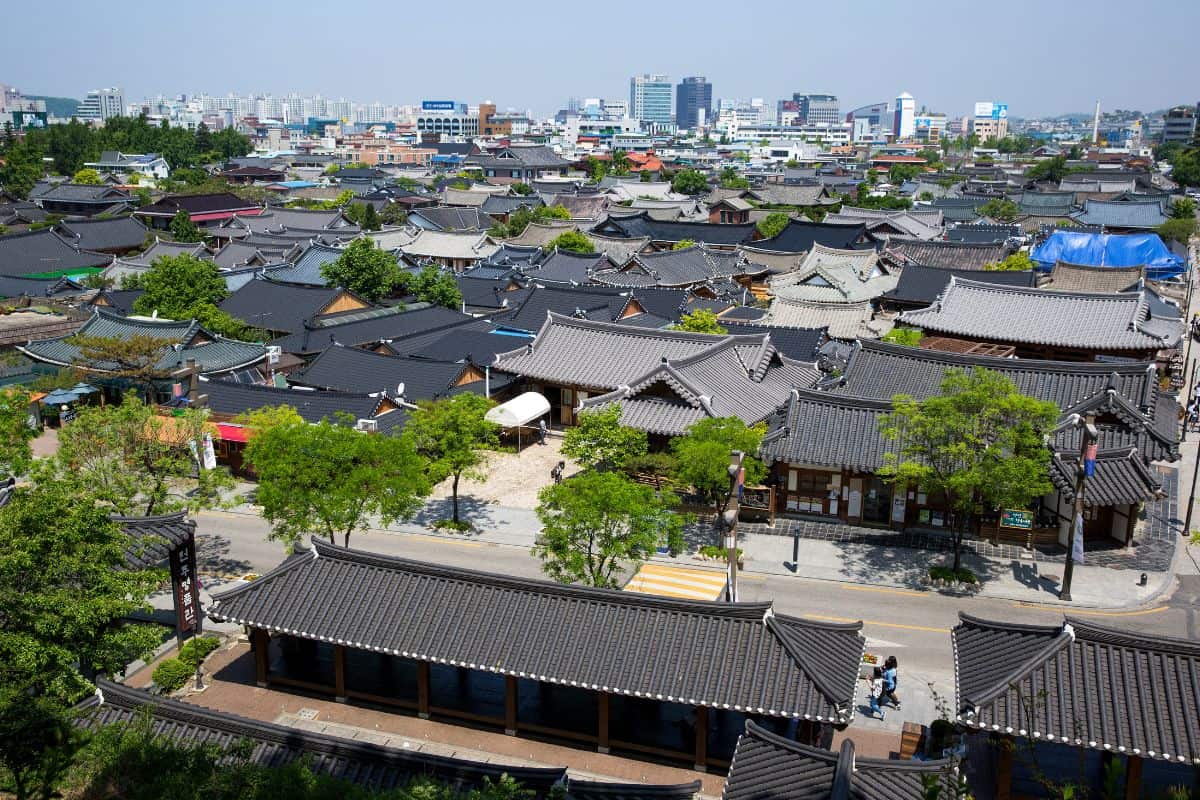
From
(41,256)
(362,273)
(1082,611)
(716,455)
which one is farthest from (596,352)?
(41,256)

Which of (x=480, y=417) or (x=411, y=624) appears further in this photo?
(x=480, y=417)

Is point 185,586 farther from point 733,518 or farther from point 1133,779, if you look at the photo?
point 1133,779

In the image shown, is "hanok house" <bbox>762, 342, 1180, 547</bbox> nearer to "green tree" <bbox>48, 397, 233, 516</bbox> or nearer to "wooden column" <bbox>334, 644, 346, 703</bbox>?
"wooden column" <bbox>334, 644, 346, 703</bbox>

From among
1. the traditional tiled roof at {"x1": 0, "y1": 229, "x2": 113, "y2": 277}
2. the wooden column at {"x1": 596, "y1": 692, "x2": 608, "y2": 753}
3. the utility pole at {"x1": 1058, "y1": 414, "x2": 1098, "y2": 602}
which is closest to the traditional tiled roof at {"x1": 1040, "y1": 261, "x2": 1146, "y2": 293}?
the utility pole at {"x1": 1058, "y1": 414, "x2": 1098, "y2": 602}

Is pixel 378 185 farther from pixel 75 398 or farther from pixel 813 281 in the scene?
pixel 75 398

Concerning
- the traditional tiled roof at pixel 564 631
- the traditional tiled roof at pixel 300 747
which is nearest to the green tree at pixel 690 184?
the traditional tiled roof at pixel 564 631

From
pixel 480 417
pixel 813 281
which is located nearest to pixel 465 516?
pixel 480 417
